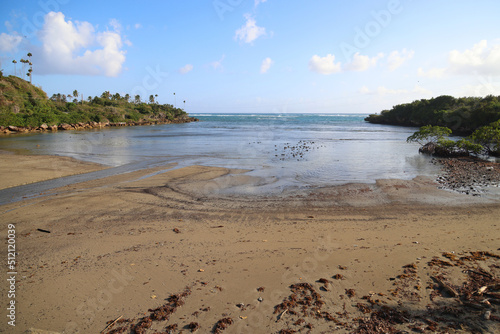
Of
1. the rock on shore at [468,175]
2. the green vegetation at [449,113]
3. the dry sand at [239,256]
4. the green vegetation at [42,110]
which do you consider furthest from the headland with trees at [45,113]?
the green vegetation at [449,113]

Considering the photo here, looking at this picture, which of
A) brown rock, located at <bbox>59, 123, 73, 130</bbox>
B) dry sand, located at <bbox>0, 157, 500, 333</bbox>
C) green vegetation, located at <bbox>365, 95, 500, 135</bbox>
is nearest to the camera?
dry sand, located at <bbox>0, 157, 500, 333</bbox>

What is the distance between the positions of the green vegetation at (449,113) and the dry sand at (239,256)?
113 feet

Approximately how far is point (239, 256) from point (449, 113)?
51.4m

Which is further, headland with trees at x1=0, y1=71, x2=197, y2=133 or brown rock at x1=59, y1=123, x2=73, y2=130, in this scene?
brown rock at x1=59, y1=123, x2=73, y2=130

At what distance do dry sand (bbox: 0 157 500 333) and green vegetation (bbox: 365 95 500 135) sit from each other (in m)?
34.5

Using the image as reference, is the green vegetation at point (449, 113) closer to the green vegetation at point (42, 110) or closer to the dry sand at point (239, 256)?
the dry sand at point (239, 256)

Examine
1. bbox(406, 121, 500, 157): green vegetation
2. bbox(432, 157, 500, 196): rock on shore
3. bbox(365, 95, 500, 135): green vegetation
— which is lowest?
bbox(432, 157, 500, 196): rock on shore

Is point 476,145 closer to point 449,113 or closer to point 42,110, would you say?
point 449,113

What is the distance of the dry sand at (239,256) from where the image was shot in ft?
11.9

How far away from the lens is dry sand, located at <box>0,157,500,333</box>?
3.63m

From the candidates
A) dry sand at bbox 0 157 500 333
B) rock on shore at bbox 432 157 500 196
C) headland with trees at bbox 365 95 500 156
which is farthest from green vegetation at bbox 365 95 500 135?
dry sand at bbox 0 157 500 333

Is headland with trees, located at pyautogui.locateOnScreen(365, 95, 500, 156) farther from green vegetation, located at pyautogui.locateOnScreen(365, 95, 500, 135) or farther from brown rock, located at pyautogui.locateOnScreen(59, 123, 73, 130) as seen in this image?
brown rock, located at pyautogui.locateOnScreen(59, 123, 73, 130)

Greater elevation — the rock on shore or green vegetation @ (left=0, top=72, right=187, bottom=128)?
green vegetation @ (left=0, top=72, right=187, bottom=128)

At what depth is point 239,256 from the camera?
520 centimetres
